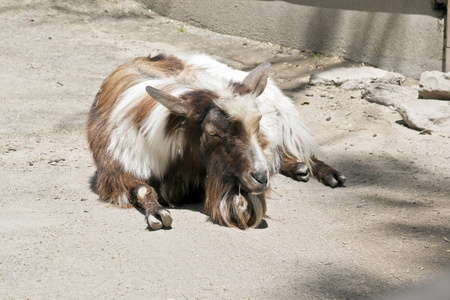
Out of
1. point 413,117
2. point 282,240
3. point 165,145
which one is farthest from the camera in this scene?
Result: point 413,117

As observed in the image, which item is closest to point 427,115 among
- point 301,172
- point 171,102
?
point 301,172

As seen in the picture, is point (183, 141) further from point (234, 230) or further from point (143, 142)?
point (234, 230)

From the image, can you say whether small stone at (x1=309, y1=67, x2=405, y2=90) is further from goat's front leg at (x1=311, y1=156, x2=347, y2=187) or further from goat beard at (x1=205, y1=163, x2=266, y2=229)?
goat beard at (x1=205, y1=163, x2=266, y2=229)

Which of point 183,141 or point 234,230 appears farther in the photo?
point 183,141

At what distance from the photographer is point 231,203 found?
372cm

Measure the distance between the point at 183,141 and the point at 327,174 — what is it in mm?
1382

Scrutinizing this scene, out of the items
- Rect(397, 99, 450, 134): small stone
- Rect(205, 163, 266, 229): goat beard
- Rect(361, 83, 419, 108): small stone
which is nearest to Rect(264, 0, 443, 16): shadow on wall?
Rect(361, 83, 419, 108): small stone

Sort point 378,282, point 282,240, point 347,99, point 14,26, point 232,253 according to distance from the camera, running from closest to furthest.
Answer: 1. point 378,282
2. point 232,253
3. point 282,240
4. point 347,99
5. point 14,26

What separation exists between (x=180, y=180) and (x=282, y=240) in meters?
0.94

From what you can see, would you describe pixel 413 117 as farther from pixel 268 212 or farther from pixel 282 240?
pixel 282 240

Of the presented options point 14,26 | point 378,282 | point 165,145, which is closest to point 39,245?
point 165,145

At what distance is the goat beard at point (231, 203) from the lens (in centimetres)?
369

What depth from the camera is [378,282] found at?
2.92 m

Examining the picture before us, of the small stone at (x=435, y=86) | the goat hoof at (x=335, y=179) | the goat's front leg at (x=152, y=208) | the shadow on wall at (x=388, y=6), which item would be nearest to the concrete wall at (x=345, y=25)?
the shadow on wall at (x=388, y=6)
